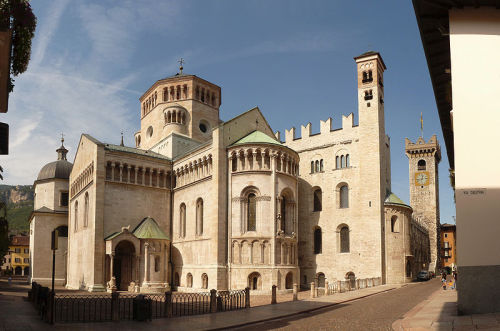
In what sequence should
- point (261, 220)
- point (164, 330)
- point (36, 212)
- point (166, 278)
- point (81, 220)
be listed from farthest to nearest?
point (36, 212), point (81, 220), point (166, 278), point (261, 220), point (164, 330)

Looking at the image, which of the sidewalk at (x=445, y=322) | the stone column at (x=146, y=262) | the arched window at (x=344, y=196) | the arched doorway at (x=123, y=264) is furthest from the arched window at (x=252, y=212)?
the sidewalk at (x=445, y=322)

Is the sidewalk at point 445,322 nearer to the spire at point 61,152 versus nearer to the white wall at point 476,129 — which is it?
the white wall at point 476,129

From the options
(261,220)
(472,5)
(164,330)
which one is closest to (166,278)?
(261,220)

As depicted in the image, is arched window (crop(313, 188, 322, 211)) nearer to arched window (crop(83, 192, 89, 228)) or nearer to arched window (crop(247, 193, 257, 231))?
arched window (crop(247, 193, 257, 231))

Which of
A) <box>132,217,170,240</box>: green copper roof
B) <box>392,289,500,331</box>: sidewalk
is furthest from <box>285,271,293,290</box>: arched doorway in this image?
<box>392,289,500,331</box>: sidewalk

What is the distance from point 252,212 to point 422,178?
164 feet

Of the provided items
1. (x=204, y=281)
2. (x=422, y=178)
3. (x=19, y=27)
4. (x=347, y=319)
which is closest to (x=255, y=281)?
(x=204, y=281)

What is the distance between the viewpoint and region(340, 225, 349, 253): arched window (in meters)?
44.7

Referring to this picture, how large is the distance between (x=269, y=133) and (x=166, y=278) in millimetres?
18001

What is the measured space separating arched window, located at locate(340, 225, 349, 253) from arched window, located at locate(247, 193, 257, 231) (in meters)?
11.6

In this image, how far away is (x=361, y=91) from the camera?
45906mm

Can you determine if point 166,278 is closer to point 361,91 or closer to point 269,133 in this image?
point 269,133

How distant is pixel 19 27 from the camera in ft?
43.1

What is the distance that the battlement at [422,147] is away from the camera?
7944 centimetres
